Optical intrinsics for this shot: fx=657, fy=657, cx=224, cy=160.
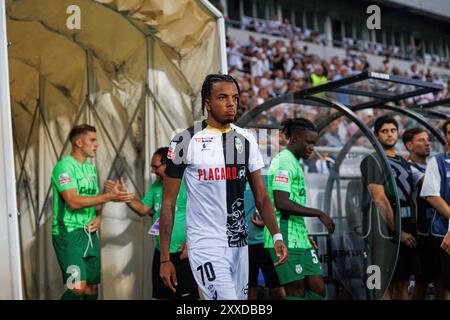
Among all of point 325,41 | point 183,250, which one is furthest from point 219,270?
point 325,41

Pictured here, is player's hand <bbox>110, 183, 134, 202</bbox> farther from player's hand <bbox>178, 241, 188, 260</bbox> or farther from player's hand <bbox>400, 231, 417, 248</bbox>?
player's hand <bbox>400, 231, 417, 248</bbox>

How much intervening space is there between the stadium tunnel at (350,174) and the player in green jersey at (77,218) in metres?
1.62

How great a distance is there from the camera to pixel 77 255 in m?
5.88

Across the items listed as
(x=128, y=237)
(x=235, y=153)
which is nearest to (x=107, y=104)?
(x=128, y=237)

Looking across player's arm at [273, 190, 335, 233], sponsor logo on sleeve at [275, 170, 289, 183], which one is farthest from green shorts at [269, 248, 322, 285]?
sponsor logo on sleeve at [275, 170, 289, 183]

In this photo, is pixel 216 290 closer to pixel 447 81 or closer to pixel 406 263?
pixel 406 263

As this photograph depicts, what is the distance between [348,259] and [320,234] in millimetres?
379

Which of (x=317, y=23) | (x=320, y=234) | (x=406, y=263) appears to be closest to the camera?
(x=406, y=263)

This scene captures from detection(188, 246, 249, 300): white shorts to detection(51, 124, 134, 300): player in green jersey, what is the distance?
7.19 feet

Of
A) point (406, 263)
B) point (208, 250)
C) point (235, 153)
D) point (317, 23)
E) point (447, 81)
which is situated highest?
point (317, 23)

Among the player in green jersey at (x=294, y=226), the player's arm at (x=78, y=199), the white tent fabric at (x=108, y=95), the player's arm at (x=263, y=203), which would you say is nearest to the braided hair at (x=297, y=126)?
the player in green jersey at (x=294, y=226)

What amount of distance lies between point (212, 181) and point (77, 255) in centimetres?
259

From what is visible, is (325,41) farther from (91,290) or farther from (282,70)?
(91,290)

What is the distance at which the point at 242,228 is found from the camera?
380cm
